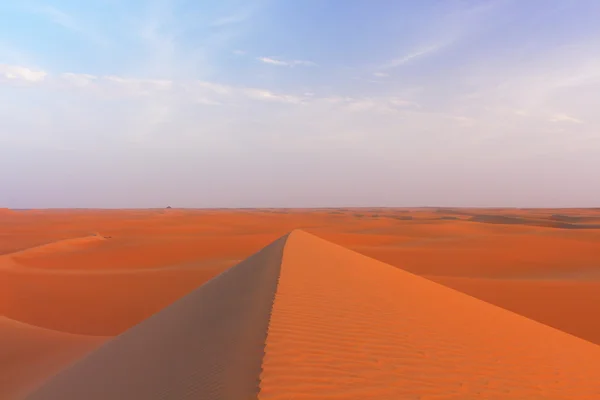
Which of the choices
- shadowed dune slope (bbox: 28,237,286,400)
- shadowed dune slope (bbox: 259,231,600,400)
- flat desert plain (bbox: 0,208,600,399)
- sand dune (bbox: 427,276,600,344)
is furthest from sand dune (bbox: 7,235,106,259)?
sand dune (bbox: 427,276,600,344)

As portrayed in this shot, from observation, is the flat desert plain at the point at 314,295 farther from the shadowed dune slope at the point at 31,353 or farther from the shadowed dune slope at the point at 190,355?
the shadowed dune slope at the point at 190,355

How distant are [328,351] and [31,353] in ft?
23.8

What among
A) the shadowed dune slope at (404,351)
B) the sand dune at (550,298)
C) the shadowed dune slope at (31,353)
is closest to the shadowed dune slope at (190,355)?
the shadowed dune slope at (404,351)

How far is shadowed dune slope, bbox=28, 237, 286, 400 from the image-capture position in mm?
3586

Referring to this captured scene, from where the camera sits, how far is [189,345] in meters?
4.97

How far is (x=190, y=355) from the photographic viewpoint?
455cm

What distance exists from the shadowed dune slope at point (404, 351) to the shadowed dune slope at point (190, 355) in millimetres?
222

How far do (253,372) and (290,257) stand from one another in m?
6.18

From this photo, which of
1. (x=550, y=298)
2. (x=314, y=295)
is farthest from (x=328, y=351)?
(x=550, y=298)

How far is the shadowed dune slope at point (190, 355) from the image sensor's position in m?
3.59

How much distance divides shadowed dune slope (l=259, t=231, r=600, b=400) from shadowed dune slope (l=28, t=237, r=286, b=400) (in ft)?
0.73

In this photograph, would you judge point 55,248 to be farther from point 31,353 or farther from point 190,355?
point 190,355

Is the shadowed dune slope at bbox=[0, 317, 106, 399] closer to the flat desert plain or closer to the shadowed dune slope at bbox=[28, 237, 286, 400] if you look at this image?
the flat desert plain

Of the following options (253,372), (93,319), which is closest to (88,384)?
(253,372)
